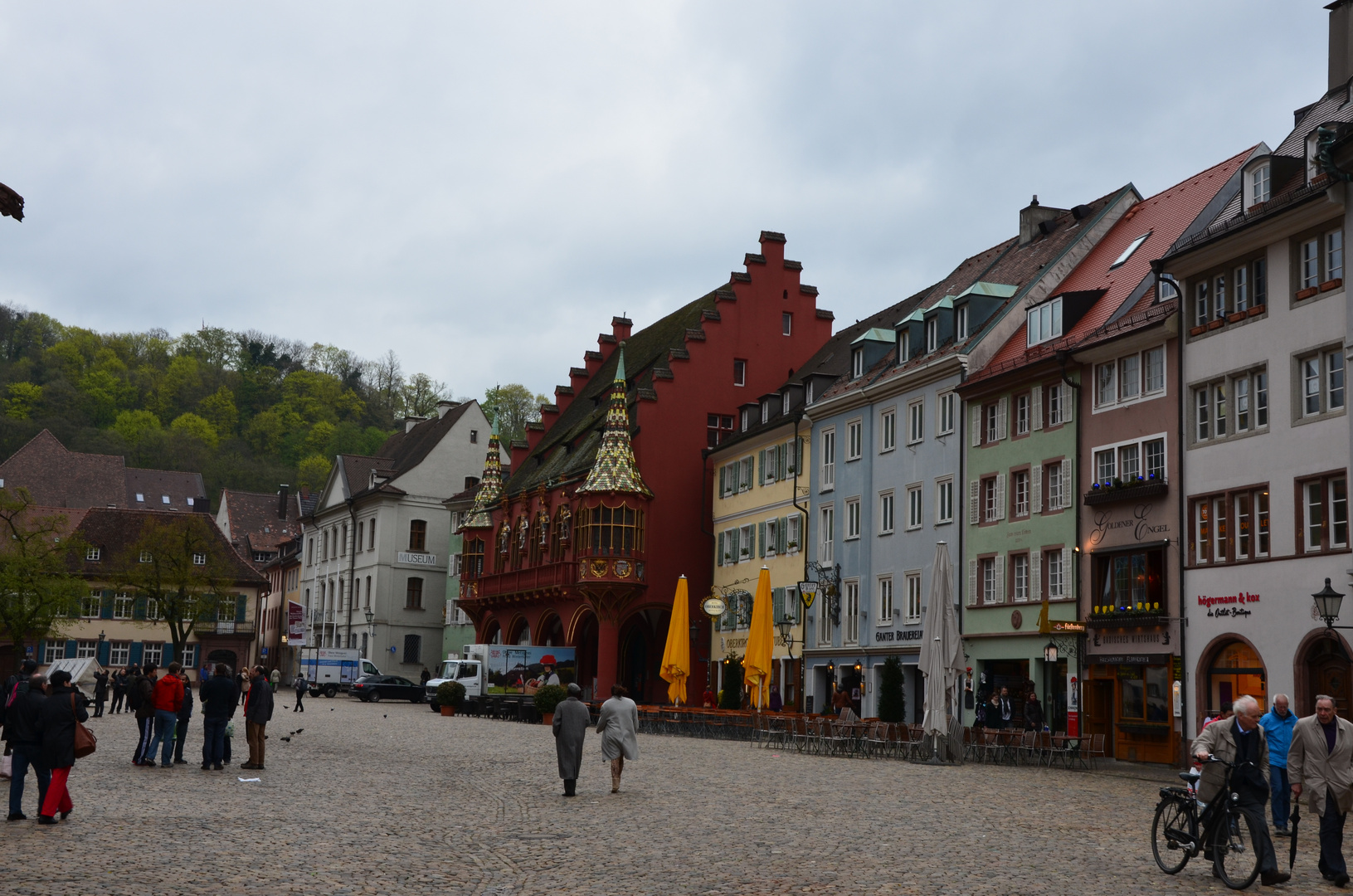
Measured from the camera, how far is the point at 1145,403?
33.8 meters

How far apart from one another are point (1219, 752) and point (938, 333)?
3162 centimetres

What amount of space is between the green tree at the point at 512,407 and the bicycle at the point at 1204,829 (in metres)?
92.6

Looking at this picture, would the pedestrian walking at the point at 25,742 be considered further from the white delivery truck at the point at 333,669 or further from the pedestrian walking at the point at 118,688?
the white delivery truck at the point at 333,669

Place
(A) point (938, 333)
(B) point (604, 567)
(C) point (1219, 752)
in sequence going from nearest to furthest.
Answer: (C) point (1219, 752) → (A) point (938, 333) → (B) point (604, 567)

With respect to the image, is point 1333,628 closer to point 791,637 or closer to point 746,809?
point 746,809

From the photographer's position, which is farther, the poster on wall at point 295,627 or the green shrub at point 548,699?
the green shrub at point 548,699

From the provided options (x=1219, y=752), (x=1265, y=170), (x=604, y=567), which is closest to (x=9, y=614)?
(x=604, y=567)

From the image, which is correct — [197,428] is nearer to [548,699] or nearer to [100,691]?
[100,691]

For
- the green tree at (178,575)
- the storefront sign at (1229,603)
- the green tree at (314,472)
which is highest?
the green tree at (314,472)

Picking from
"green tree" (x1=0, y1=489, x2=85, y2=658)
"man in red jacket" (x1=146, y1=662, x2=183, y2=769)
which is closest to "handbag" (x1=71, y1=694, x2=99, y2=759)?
"man in red jacket" (x1=146, y1=662, x2=183, y2=769)

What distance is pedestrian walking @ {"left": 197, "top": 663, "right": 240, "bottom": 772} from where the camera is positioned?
23.4 meters

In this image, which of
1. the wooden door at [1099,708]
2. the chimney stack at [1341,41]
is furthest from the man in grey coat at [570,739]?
the chimney stack at [1341,41]

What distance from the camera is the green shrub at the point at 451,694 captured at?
53531 millimetres

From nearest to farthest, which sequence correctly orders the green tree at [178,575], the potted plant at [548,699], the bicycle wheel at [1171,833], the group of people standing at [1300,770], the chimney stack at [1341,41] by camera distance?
the group of people standing at [1300,770] < the bicycle wheel at [1171,833] < the chimney stack at [1341,41] < the potted plant at [548,699] < the green tree at [178,575]
